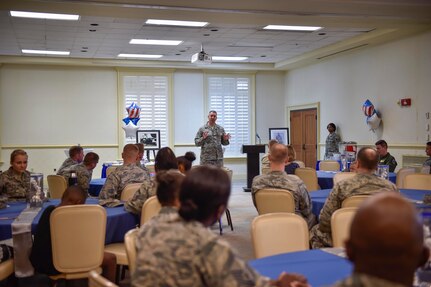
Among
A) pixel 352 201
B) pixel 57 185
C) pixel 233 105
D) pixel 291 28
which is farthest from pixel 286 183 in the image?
pixel 233 105

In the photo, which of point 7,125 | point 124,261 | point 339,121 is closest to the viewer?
point 124,261

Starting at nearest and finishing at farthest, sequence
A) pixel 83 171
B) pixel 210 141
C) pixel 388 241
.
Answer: pixel 388 241 → pixel 83 171 → pixel 210 141

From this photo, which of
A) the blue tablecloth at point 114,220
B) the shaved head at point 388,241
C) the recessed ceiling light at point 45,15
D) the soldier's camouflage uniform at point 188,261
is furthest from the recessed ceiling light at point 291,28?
the shaved head at point 388,241

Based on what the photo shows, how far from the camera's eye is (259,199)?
4891mm

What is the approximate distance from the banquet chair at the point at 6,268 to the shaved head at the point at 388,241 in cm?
325

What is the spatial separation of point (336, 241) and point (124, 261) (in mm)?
1861

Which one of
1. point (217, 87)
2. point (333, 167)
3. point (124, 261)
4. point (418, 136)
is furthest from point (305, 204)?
point (217, 87)

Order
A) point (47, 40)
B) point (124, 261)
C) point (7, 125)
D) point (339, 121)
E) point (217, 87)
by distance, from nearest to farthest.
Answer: point (124, 261), point (47, 40), point (339, 121), point (7, 125), point (217, 87)

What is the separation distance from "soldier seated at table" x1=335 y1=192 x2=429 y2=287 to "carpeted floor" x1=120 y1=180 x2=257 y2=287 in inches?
127

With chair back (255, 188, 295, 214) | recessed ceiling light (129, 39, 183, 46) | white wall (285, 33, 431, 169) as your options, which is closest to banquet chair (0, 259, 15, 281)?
chair back (255, 188, 295, 214)

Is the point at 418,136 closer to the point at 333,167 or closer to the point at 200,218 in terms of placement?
the point at 333,167

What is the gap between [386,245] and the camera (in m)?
1.28

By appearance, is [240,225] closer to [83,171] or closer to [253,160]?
[83,171]

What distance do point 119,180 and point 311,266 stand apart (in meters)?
3.36
